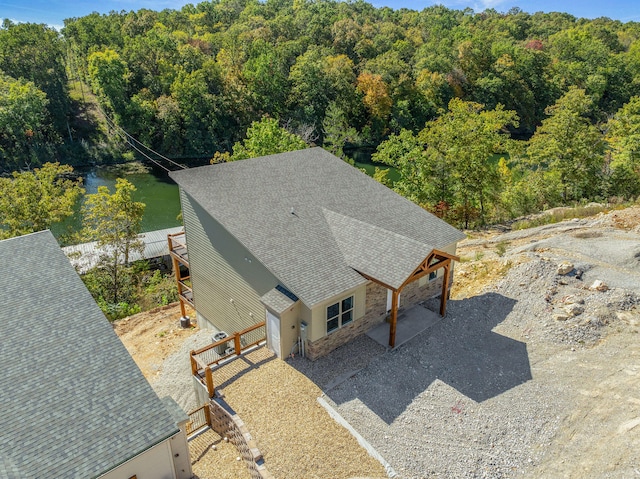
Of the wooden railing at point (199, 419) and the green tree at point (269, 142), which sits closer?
the wooden railing at point (199, 419)

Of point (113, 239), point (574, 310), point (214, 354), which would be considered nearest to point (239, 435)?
point (214, 354)

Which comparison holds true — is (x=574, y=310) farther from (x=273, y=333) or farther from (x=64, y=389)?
(x=64, y=389)

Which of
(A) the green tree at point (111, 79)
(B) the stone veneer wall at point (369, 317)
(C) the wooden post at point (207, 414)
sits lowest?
(C) the wooden post at point (207, 414)

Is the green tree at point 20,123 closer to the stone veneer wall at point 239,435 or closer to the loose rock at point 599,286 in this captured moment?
the stone veneer wall at point 239,435

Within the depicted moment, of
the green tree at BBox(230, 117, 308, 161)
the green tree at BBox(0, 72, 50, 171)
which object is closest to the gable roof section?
the green tree at BBox(230, 117, 308, 161)

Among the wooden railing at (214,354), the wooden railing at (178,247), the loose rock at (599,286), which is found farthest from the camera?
the wooden railing at (178,247)

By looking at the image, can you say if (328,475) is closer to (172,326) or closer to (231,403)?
(231,403)

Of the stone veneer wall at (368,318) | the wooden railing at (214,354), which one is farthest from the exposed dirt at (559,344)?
the stone veneer wall at (368,318)
